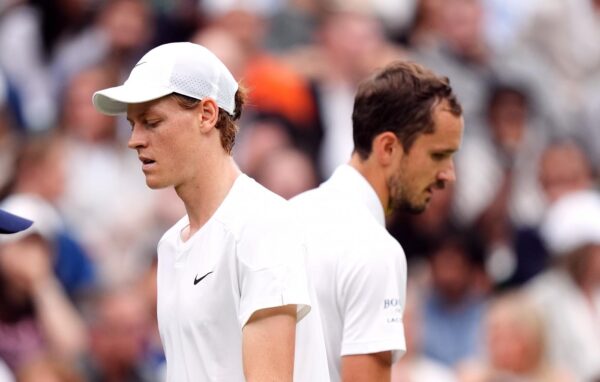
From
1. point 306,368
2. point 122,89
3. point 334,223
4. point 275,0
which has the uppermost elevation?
point 275,0

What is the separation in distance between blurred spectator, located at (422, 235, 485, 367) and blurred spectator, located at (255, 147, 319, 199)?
0.91m

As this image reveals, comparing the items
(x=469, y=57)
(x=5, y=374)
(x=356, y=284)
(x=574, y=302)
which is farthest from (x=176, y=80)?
(x=469, y=57)

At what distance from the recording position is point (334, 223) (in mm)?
4891

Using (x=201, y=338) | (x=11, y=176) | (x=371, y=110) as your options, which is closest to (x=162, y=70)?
(x=201, y=338)

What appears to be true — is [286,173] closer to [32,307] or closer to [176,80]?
[32,307]

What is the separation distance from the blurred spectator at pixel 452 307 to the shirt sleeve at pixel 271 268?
508 centimetres

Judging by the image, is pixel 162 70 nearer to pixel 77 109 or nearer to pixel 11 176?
pixel 11 176

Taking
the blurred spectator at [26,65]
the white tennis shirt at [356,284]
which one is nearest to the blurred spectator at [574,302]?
the blurred spectator at [26,65]

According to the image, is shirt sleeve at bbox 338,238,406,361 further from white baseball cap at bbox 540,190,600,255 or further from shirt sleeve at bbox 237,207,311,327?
white baseball cap at bbox 540,190,600,255

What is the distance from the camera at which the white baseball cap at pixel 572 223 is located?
9695 mm

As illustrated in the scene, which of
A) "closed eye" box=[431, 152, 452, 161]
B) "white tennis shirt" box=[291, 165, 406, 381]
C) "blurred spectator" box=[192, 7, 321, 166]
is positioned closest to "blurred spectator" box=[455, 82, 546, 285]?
"blurred spectator" box=[192, 7, 321, 166]

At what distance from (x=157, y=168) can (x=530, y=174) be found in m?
6.82

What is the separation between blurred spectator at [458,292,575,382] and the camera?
28.3 feet

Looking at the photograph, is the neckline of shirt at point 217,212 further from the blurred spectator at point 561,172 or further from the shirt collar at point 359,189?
the blurred spectator at point 561,172
